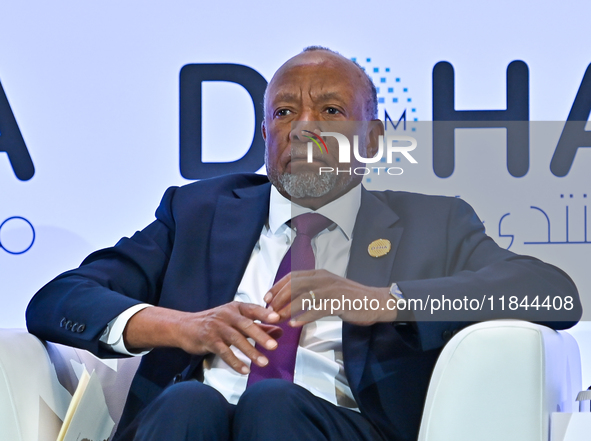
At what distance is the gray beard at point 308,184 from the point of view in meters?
1.83

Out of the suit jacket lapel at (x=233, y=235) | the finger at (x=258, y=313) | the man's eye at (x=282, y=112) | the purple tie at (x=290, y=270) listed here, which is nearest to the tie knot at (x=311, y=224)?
the purple tie at (x=290, y=270)

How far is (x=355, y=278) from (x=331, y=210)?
0.22 meters

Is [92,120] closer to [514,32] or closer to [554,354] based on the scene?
[514,32]

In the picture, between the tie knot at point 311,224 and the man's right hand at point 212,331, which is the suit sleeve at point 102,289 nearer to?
the man's right hand at point 212,331

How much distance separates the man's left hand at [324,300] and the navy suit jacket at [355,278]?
0.23 feet

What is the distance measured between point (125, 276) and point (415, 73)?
140 cm

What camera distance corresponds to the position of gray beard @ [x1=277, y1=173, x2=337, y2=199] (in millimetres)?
1830

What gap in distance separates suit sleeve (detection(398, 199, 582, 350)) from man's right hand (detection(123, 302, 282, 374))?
30cm

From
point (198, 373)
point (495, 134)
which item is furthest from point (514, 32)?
point (198, 373)

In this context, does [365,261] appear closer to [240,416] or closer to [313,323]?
[313,323]

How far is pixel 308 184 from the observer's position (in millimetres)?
1829

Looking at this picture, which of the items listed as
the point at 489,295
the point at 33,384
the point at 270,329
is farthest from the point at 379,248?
the point at 33,384
